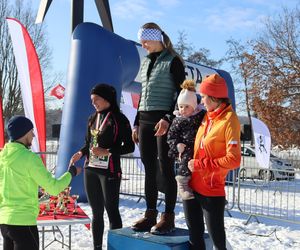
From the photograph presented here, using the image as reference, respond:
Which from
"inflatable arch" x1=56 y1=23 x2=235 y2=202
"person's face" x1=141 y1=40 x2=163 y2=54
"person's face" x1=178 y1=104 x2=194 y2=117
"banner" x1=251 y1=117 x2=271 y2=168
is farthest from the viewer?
"banner" x1=251 y1=117 x2=271 y2=168

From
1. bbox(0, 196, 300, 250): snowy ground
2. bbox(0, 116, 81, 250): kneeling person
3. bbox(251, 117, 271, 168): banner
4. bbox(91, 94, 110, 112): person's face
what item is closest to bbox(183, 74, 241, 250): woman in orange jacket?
bbox(0, 116, 81, 250): kneeling person

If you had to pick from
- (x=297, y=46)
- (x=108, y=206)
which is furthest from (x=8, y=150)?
(x=297, y=46)

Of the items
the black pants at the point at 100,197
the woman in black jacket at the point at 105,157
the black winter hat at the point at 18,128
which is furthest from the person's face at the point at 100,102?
the black winter hat at the point at 18,128

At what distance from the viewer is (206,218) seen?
3.23m

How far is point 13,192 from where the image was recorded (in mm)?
3336

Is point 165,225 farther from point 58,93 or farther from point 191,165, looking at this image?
point 58,93

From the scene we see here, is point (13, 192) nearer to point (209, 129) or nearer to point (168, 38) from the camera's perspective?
point (209, 129)

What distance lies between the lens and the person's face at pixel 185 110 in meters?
3.43

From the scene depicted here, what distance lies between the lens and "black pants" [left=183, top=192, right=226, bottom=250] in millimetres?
3186

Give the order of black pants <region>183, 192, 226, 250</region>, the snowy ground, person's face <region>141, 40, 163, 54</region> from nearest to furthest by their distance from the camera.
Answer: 1. black pants <region>183, 192, 226, 250</region>
2. person's face <region>141, 40, 163, 54</region>
3. the snowy ground

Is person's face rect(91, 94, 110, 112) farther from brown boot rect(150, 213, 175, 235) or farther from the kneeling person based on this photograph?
brown boot rect(150, 213, 175, 235)

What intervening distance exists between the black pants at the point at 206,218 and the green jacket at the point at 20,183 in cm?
107

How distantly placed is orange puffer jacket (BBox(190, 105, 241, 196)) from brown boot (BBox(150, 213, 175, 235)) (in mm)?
682

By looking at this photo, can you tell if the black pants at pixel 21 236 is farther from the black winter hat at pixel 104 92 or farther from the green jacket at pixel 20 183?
the black winter hat at pixel 104 92
